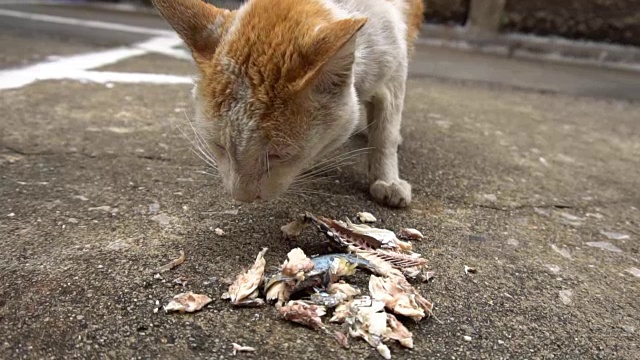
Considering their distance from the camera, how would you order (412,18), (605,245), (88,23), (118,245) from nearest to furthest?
(118,245)
(605,245)
(412,18)
(88,23)

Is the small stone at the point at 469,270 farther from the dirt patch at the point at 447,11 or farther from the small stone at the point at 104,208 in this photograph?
the dirt patch at the point at 447,11

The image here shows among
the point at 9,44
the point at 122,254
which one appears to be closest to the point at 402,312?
the point at 122,254

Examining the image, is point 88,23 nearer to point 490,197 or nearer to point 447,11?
point 447,11

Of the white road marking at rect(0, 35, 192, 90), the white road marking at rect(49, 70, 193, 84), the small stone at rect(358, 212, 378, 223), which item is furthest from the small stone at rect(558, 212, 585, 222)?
the white road marking at rect(0, 35, 192, 90)

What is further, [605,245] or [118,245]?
[605,245]

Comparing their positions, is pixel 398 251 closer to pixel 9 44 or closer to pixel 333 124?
pixel 333 124

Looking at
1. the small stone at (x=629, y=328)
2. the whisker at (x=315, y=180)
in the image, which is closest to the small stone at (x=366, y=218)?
the whisker at (x=315, y=180)

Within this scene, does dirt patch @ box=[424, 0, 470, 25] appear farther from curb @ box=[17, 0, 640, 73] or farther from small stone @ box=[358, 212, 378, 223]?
small stone @ box=[358, 212, 378, 223]

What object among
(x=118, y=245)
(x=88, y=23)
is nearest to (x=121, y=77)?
(x=118, y=245)
